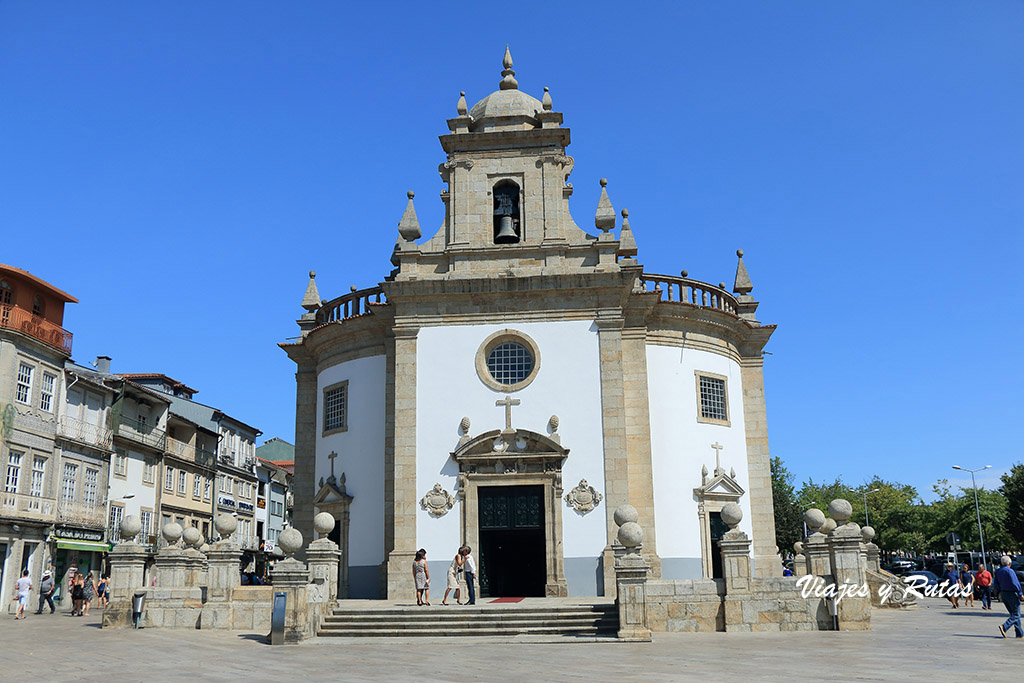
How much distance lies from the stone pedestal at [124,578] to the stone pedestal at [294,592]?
504 centimetres

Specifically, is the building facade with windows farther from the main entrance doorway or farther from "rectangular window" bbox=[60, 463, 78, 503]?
the main entrance doorway

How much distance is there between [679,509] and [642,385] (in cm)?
341

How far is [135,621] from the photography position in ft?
61.2

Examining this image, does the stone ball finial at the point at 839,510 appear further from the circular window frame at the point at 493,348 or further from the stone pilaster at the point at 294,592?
the stone pilaster at the point at 294,592

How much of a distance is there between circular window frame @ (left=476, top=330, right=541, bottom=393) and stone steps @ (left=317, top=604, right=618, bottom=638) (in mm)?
6121

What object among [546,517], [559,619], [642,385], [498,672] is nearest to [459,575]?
[546,517]

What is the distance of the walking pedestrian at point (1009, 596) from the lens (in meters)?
14.9

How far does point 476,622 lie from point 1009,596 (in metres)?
9.60

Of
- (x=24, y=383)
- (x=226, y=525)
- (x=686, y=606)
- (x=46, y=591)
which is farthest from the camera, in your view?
(x=24, y=383)

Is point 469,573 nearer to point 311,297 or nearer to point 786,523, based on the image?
point 311,297

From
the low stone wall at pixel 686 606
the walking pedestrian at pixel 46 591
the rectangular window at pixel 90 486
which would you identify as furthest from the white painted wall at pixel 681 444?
the rectangular window at pixel 90 486

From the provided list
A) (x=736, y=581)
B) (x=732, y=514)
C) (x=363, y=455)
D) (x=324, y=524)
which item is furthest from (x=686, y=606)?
(x=363, y=455)

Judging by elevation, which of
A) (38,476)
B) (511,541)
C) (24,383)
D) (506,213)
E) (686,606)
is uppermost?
(506,213)

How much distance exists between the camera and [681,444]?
76.5 ft
